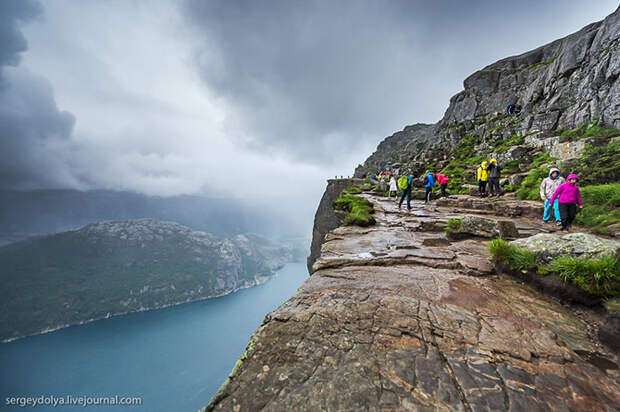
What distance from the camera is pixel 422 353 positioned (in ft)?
7.56

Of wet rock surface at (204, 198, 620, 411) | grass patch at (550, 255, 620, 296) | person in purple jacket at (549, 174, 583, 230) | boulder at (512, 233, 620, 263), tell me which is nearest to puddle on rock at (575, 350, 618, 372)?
wet rock surface at (204, 198, 620, 411)

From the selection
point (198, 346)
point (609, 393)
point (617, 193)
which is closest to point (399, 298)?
point (609, 393)

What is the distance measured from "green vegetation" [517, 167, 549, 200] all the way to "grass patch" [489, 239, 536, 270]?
10511 millimetres

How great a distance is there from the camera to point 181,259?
147125 mm

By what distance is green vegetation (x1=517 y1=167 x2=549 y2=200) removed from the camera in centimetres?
1120

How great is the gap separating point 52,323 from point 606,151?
164 meters

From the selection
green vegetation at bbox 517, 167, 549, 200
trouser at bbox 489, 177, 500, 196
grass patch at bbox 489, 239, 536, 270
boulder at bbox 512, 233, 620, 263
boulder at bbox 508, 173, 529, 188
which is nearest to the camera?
boulder at bbox 512, 233, 620, 263

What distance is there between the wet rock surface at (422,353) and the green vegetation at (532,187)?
11.1 meters

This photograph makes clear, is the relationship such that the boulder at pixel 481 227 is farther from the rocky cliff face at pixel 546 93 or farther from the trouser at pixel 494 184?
the rocky cliff face at pixel 546 93

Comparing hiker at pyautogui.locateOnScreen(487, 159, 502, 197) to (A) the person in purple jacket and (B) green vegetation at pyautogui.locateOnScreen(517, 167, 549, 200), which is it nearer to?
(B) green vegetation at pyautogui.locateOnScreen(517, 167, 549, 200)

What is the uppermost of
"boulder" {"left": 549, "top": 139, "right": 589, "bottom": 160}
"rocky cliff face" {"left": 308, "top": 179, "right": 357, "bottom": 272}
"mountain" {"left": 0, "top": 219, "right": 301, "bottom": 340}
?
"boulder" {"left": 549, "top": 139, "right": 589, "bottom": 160}

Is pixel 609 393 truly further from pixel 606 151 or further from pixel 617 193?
pixel 606 151

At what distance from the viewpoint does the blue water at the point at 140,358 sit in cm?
6241

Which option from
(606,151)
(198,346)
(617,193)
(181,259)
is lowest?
(198,346)
